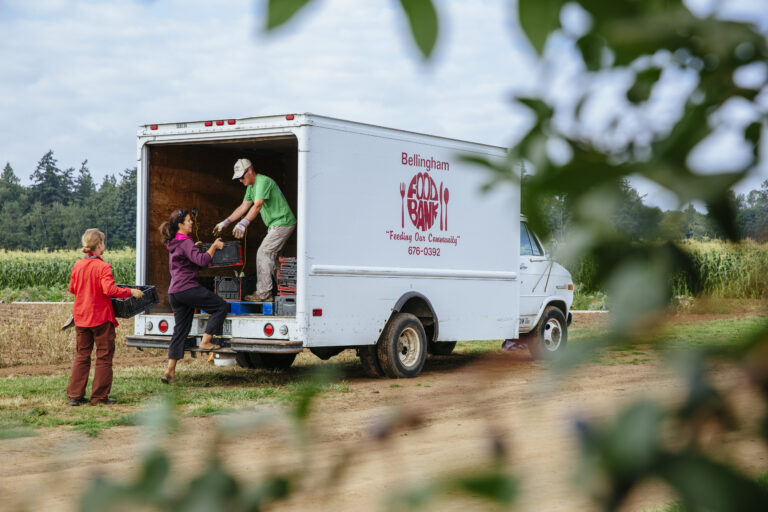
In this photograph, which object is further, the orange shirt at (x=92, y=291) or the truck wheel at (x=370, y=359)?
the truck wheel at (x=370, y=359)

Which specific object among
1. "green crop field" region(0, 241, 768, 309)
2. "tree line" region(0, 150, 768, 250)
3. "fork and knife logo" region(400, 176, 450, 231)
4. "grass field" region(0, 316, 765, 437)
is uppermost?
"tree line" region(0, 150, 768, 250)

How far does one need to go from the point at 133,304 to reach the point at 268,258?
183cm

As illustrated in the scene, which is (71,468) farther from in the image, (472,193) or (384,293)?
(384,293)

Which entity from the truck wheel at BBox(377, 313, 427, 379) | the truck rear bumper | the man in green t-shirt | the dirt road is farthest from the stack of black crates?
the dirt road

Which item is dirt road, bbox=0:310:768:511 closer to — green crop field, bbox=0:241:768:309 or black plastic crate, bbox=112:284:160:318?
green crop field, bbox=0:241:768:309

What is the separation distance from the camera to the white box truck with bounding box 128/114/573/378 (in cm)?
994

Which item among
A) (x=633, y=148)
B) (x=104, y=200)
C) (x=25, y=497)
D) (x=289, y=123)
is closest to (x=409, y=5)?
(x=633, y=148)

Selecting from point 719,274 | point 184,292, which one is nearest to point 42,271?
point 184,292

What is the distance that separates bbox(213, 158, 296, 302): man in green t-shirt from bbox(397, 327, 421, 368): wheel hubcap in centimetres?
167

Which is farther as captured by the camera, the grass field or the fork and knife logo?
the fork and knife logo

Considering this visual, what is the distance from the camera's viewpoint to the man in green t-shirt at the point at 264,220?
1083cm

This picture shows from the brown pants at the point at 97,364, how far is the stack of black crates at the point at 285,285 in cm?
204

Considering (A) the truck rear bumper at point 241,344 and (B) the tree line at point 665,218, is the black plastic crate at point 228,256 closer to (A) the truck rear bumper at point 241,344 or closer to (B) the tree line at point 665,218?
(A) the truck rear bumper at point 241,344

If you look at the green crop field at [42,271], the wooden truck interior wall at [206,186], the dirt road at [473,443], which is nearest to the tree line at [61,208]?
the green crop field at [42,271]
